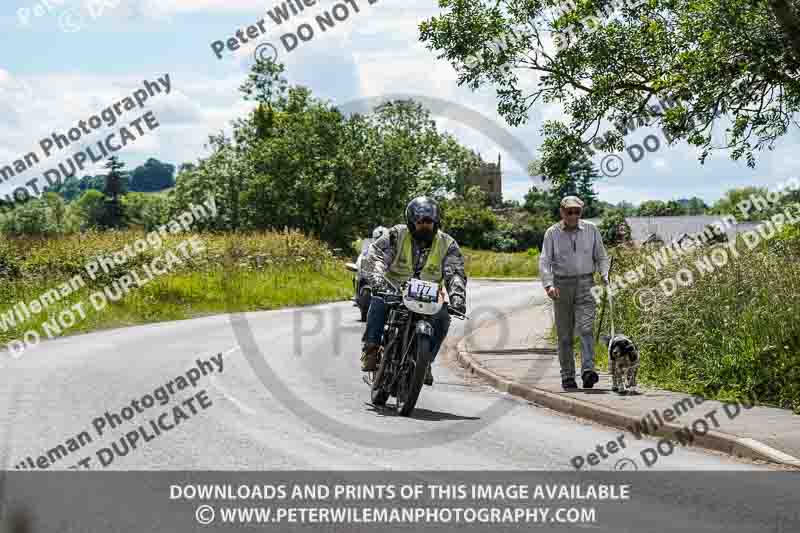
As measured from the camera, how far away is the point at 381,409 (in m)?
10.7

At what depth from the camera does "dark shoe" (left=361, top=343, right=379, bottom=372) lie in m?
10.4

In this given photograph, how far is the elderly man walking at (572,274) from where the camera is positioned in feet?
39.2

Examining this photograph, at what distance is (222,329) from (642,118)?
9.64 m

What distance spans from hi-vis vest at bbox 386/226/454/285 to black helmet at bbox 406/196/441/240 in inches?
4.2

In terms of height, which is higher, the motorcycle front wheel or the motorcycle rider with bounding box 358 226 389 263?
the motorcycle rider with bounding box 358 226 389 263

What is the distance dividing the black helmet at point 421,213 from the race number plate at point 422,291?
0.69 meters

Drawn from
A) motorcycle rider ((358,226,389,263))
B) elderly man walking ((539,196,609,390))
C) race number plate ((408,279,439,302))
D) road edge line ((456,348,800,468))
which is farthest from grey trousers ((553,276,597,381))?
race number plate ((408,279,439,302))

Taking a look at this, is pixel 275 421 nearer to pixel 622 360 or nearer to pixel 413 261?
pixel 413 261

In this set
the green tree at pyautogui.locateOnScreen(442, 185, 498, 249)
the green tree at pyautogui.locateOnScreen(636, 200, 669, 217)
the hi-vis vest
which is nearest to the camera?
the hi-vis vest

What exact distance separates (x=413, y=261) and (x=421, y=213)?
0.57 metres

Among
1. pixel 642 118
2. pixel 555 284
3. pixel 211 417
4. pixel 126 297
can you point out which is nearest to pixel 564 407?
pixel 555 284

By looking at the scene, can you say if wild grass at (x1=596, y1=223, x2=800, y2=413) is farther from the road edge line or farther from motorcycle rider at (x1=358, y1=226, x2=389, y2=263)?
motorcycle rider at (x1=358, y1=226, x2=389, y2=263)

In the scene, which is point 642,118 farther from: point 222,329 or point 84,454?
point 84,454

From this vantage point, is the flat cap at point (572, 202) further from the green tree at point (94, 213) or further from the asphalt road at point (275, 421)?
the green tree at point (94, 213)
